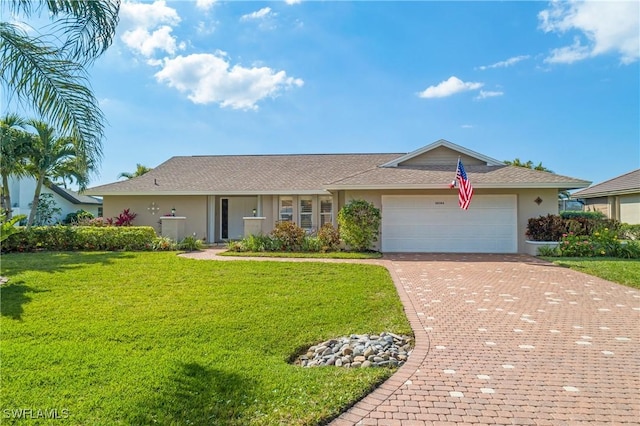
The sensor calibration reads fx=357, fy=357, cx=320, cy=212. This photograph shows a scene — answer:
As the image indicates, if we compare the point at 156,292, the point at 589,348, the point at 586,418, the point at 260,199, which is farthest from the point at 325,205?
the point at 586,418

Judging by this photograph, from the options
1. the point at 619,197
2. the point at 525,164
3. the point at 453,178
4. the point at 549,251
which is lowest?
the point at 549,251

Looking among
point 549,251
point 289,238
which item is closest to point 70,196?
point 289,238

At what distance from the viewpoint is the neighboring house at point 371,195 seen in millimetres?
14438

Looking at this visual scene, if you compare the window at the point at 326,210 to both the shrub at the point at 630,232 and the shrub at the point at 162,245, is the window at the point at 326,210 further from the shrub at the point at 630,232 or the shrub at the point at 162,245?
the shrub at the point at 630,232

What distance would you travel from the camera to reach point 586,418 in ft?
10.2

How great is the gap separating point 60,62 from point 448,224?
13.4m

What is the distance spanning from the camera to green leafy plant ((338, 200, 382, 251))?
Result: 13.8m

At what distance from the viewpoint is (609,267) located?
1070 cm

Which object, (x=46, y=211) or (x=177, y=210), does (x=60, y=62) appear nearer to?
(x=177, y=210)

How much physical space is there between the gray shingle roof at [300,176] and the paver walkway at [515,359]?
6283 mm

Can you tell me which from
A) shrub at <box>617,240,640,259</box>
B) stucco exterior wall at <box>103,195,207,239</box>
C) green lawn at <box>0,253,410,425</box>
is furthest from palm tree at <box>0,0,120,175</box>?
shrub at <box>617,240,640,259</box>

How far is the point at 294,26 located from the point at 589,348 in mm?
11902

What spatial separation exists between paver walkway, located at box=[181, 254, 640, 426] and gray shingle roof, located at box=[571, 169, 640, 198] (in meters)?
17.3

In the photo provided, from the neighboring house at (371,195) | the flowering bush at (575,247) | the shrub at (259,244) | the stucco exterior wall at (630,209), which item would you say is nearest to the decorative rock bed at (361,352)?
the shrub at (259,244)
